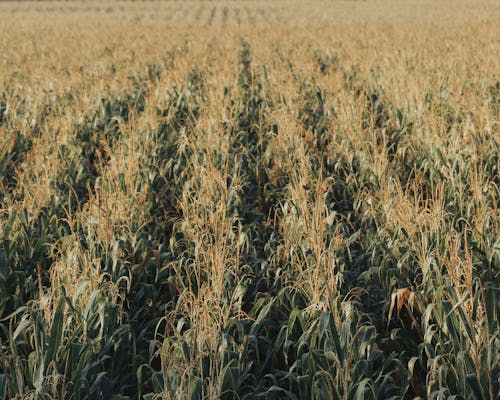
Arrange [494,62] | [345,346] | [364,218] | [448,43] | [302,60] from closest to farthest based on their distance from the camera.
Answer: [345,346] < [364,218] < [494,62] < [302,60] < [448,43]

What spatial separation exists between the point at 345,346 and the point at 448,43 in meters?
13.5

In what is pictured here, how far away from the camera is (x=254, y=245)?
4.88 metres

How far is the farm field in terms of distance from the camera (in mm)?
2857

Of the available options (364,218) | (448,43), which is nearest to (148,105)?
(364,218)

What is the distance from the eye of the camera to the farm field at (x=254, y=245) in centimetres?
286

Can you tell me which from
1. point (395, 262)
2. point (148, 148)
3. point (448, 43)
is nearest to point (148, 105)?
point (148, 148)

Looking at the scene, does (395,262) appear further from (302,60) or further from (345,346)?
(302,60)

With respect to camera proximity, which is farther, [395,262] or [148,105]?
[148,105]

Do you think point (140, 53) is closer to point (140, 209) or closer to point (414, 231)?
point (140, 209)

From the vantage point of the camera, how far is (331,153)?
21.4ft

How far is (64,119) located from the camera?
7.93 meters

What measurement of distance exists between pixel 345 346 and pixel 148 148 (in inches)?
171

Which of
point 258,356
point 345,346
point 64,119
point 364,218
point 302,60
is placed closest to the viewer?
point 345,346

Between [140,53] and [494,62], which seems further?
[140,53]
